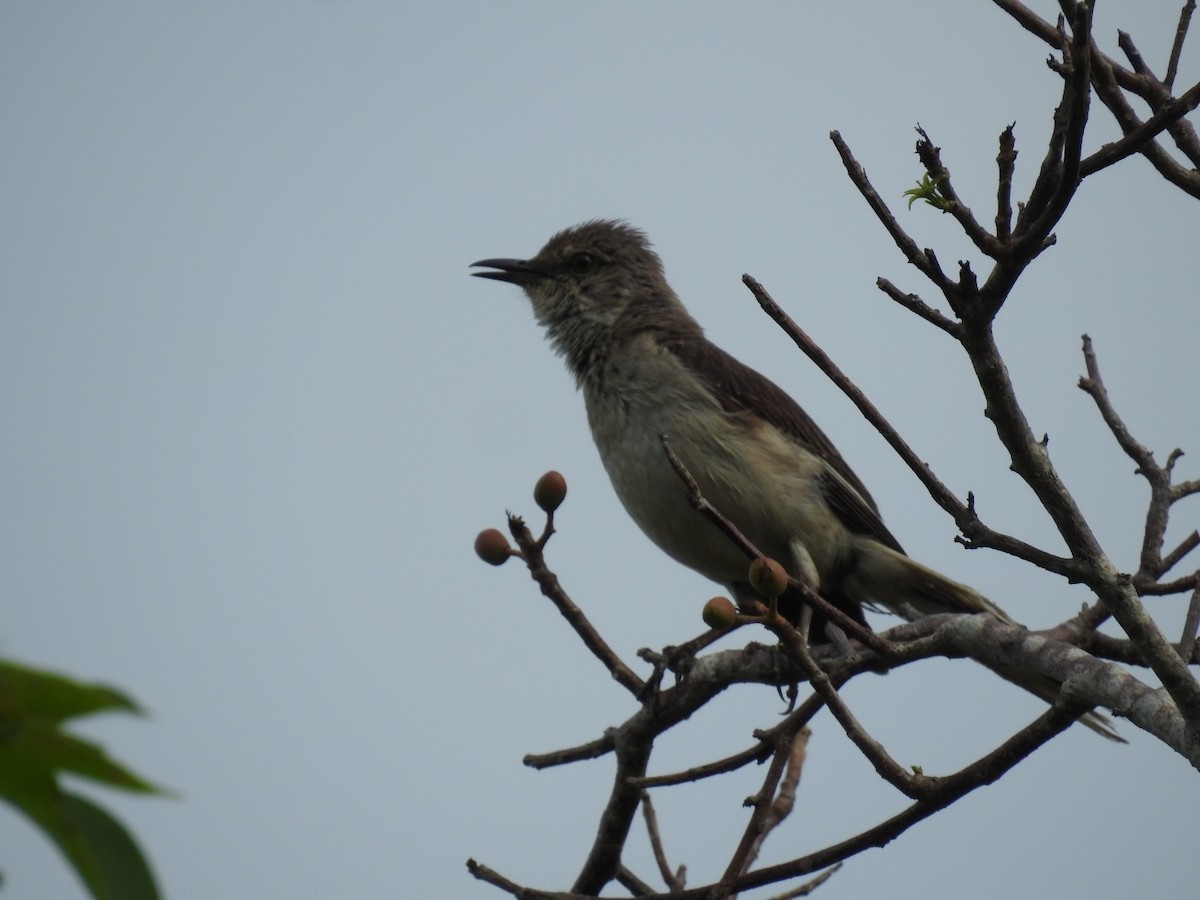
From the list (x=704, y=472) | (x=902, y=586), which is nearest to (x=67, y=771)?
(x=704, y=472)

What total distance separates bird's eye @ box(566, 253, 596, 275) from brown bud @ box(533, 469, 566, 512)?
4706 mm

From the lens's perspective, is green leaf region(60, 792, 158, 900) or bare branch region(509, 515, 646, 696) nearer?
green leaf region(60, 792, 158, 900)

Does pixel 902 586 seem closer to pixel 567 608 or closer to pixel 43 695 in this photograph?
pixel 567 608

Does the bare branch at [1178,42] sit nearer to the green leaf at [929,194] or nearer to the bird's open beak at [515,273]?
the green leaf at [929,194]

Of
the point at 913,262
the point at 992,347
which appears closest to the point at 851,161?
the point at 913,262

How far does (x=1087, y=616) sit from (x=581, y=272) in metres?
4.60

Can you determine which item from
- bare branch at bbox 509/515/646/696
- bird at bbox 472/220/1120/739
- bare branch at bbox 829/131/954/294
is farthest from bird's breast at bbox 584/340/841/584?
bare branch at bbox 829/131/954/294

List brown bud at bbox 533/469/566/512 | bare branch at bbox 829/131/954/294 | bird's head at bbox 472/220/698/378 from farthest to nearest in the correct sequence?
bird's head at bbox 472/220/698/378 → brown bud at bbox 533/469/566/512 → bare branch at bbox 829/131/954/294

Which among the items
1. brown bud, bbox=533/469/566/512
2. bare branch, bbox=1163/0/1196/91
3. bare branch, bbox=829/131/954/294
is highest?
bare branch, bbox=1163/0/1196/91

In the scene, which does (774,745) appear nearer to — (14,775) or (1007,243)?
(1007,243)

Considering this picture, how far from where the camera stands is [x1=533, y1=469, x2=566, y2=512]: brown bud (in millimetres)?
3350

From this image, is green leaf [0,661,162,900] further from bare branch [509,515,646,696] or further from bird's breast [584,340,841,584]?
bird's breast [584,340,841,584]

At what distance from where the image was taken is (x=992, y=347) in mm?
2812

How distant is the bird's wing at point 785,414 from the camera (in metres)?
6.61
